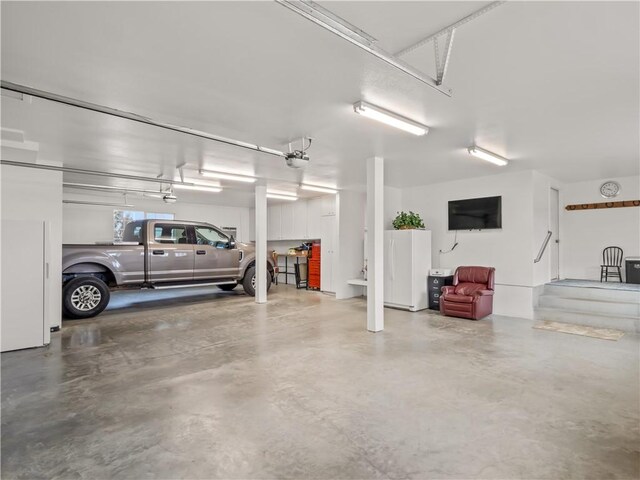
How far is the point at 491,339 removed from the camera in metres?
4.68

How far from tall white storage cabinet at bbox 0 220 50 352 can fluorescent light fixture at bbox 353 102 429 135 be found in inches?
171

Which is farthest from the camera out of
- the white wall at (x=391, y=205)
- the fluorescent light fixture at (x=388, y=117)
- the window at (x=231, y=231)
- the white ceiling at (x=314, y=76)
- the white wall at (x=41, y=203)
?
the window at (x=231, y=231)

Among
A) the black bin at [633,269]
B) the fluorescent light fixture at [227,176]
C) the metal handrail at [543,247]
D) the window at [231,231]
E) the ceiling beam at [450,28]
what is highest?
the ceiling beam at [450,28]

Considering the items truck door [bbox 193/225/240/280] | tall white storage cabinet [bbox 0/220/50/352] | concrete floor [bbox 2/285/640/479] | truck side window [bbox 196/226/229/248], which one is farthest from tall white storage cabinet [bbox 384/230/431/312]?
tall white storage cabinet [bbox 0/220/50/352]

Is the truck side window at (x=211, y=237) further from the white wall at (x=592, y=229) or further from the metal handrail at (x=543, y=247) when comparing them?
the white wall at (x=592, y=229)

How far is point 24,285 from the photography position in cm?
421

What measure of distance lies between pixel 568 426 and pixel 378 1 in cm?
312

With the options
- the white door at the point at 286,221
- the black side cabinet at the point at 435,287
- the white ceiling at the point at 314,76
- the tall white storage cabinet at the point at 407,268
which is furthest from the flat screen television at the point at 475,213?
the white door at the point at 286,221

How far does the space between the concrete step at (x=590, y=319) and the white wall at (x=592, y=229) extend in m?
1.92

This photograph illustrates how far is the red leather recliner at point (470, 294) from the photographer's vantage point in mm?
5848

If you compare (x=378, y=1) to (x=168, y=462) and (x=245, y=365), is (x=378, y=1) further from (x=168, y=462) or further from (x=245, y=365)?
(x=245, y=365)

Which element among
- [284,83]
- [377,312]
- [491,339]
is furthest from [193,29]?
[491,339]

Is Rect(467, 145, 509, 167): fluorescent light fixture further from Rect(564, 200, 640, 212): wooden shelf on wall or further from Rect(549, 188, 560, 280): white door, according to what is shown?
Rect(564, 200, 640, 212): wooden shelf on wall

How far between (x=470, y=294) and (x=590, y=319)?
5.94ft
